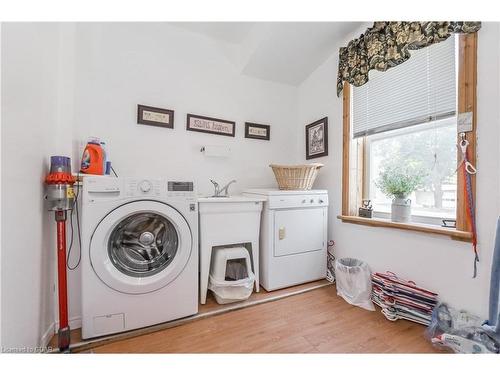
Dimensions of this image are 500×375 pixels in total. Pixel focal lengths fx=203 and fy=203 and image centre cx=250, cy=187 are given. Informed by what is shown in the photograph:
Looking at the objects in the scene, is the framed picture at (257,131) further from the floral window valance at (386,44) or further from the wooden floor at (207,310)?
the wooden floor at (207,310)

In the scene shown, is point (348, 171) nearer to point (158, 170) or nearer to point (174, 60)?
point (158, 170)

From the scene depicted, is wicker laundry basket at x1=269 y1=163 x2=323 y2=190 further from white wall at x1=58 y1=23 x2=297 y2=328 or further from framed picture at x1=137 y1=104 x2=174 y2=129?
framed picture at x1=137 y1=104 x2=174 y2=129

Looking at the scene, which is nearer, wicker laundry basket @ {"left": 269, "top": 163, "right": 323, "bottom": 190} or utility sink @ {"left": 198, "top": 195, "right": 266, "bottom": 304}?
utility sink @ {"left": 198, "top": 195, "right": 266, "bottom": 304}

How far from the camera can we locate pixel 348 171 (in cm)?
183

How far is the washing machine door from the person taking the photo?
1.14 m

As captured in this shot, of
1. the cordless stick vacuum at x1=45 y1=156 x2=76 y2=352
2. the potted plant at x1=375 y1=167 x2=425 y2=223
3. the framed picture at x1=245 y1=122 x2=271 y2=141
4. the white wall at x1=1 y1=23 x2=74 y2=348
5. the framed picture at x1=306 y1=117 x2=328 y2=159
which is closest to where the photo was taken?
the white wall at x1=1 y1=23 x2=74 y2=348

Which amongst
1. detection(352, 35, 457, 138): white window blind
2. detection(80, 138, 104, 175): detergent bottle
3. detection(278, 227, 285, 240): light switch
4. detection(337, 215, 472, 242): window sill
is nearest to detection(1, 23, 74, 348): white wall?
detection(80, 138, 104, 175): detergent bottle

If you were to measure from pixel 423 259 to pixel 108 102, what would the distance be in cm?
259

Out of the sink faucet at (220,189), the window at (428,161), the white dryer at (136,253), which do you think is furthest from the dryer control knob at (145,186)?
the window at (428,161)

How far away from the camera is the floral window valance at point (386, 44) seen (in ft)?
3.98

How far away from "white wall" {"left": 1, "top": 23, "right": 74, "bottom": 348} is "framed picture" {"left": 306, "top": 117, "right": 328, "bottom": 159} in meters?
2.12

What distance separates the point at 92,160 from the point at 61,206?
0.40 metres

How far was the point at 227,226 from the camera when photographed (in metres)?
1.57

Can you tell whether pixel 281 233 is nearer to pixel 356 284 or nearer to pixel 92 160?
pixel 356 284
